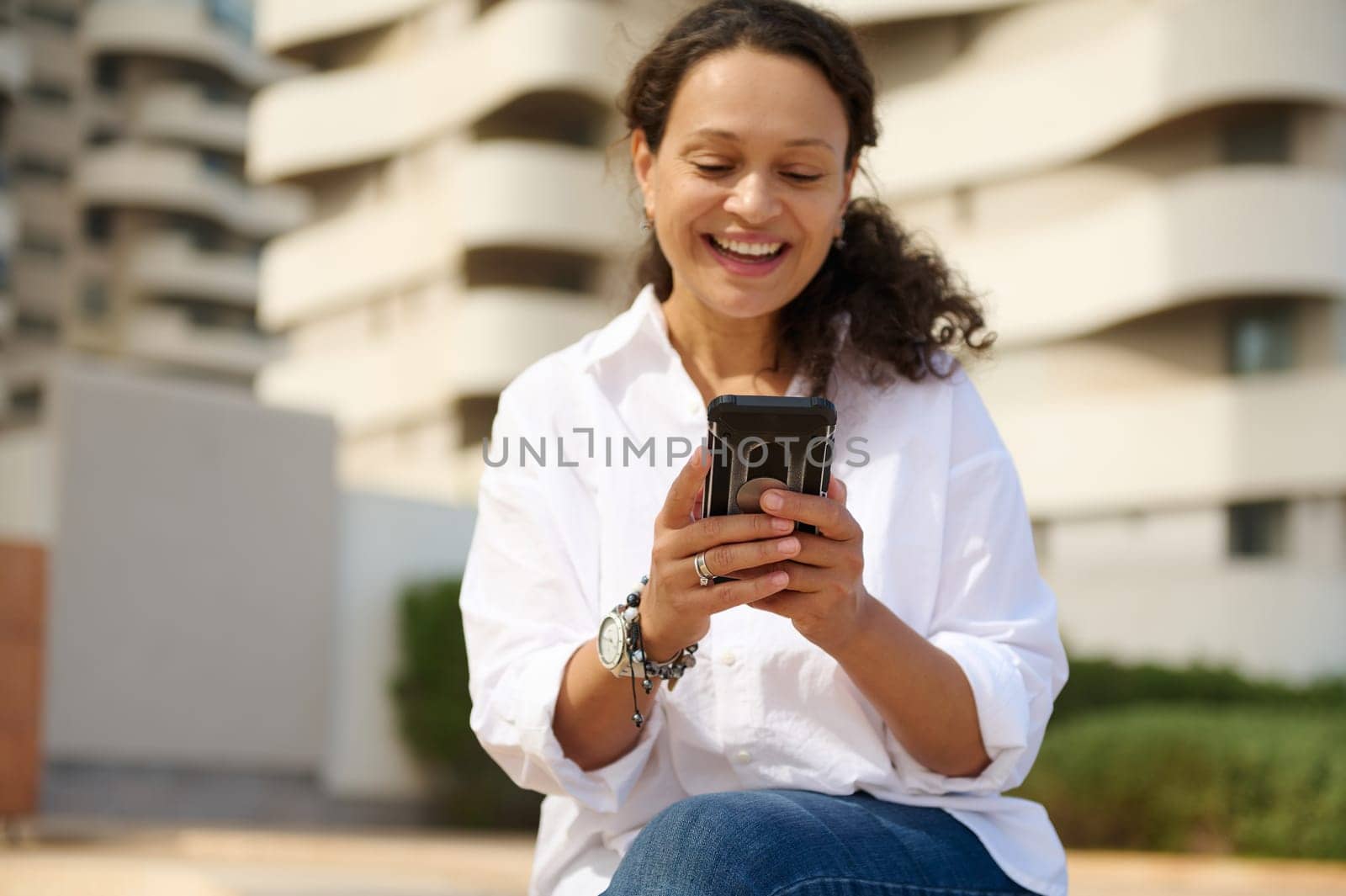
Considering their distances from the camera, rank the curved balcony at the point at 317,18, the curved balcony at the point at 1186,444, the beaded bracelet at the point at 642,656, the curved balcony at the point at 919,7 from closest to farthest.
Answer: the beaded bracelet at the point at 642,656, the curved balcony at the point at 1186,444, the curved balcony at the point at 919,7, the curved balcony at the point at 317,18

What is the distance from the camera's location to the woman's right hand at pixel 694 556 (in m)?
1.75

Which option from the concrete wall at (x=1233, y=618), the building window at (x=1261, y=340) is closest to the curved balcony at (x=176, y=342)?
the concrete wall at (x=1233, y=618)

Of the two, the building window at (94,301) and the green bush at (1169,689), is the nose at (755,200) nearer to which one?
the green bush at (1169,689)

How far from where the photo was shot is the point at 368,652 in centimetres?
1434

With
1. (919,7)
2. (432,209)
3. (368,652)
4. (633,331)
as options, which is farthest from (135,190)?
Result: (633,331)

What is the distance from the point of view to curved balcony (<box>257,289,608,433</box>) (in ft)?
78.1

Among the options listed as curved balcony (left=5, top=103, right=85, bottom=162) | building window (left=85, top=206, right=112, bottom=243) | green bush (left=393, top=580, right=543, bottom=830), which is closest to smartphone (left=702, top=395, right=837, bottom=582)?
green bush (left=393, top=580, right=543, bottom=830)

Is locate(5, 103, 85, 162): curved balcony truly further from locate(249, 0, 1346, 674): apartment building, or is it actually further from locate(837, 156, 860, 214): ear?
locate(837, 156, 860, 214): ear

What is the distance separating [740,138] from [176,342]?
45151 mm

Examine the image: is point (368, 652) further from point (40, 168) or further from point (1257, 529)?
point (40, 168)

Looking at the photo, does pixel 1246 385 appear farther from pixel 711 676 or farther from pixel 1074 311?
pixel 711 676

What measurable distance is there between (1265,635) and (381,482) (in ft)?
51.0

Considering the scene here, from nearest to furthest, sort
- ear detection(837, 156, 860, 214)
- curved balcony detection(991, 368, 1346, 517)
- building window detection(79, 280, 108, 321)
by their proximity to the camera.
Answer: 1. ear detection(837, 156, 860, 214)
2. curved balcony detection(991, 368, 1346, 517)
3. building window detection(79, 280, 108, 321)

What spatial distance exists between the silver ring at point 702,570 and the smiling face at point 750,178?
22.9 inches
